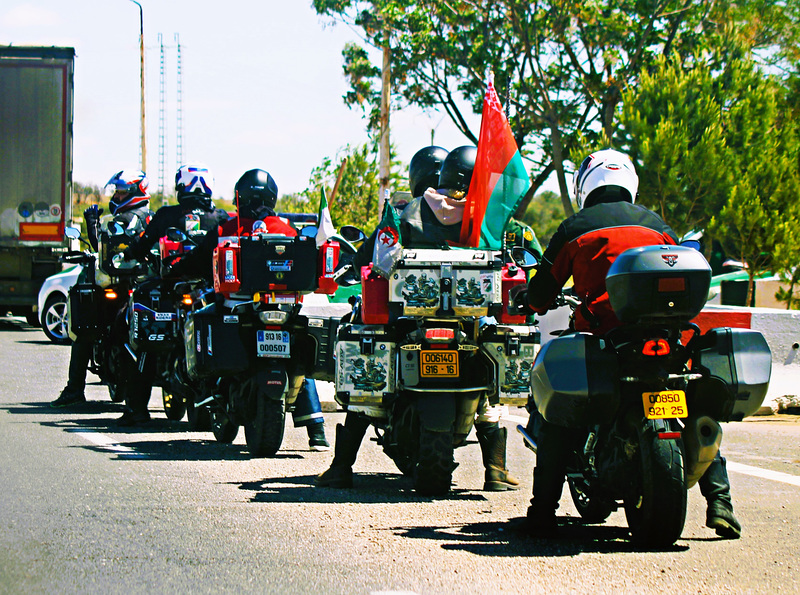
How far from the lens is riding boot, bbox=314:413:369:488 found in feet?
25.1

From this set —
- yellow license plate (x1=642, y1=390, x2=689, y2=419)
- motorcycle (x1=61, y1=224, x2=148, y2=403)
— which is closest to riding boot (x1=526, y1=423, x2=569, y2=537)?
yellow license plate (x1=642, y1=390, x2=689, y2=419)

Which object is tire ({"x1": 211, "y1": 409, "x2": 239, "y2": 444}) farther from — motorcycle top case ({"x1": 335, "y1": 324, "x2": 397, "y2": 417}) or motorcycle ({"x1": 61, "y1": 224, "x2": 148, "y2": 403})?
motorcycle top case ({"x1": 335, "y1": 324, "x2": 397, "y2": 417})

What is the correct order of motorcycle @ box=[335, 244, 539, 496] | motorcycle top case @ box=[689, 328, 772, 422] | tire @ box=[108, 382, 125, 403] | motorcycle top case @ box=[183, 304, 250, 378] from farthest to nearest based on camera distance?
tire @ box=[108, 382, 125, 403] → motorcycle top case @ box=[183, 304, 250, 378] → motorcycle @ box=[335, 244, 539, 496] → motorcycle top case @ box=[689, 328, 772, 422]

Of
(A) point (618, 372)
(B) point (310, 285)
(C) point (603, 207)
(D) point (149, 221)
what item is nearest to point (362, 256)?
(B) point (310, 285)

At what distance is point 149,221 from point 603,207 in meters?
6.05

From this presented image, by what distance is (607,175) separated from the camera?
634 centimetres

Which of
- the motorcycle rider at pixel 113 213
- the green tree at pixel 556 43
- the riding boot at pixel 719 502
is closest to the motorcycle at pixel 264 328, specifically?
the motorcycle rider at pixel 113 213

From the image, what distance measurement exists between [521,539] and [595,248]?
1469mm

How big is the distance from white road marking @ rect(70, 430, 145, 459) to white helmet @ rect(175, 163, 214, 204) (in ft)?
7.06

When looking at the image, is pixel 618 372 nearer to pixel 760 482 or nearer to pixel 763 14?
pixel 760 482

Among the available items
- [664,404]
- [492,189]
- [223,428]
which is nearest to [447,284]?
[492,189]

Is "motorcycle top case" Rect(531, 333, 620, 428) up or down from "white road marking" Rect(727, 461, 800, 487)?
up

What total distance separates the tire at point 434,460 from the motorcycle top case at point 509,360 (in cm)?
54

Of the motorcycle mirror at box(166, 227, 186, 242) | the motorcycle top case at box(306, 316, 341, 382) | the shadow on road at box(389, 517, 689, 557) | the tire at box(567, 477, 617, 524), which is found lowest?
the shadow on road at box(389, 517, 689, 557)
